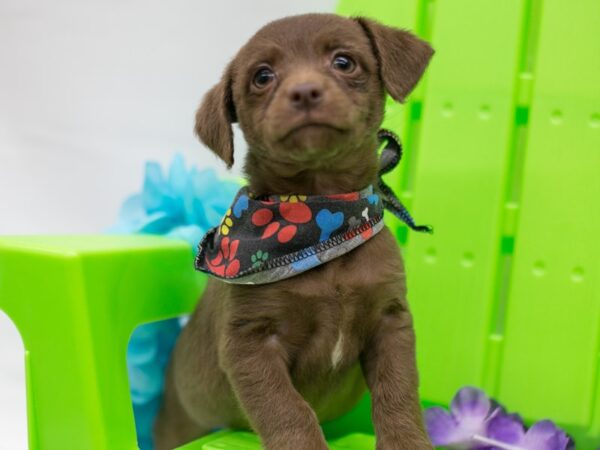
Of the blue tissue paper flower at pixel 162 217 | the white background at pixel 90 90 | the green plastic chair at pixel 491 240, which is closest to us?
the green plastic chair at pixel 491 240

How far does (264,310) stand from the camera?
1.80m

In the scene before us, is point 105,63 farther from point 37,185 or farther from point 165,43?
point 37,185

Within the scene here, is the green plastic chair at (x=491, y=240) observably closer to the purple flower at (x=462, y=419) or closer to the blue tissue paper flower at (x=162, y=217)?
the purple flower at (x=462, y=419)

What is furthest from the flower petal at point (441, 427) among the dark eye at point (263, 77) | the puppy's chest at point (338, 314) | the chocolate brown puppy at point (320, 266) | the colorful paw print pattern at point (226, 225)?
the dark eye at point (263, 77)

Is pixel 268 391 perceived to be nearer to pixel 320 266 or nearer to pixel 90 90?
pixel 320 266

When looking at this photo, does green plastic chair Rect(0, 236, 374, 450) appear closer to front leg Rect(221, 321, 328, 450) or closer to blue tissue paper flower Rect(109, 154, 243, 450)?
front leg Rect(221, 321, 328, 450)

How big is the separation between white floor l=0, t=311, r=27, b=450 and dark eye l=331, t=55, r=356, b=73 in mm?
1673

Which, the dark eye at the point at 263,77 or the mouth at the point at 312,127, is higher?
the dark eye at the point at 263,77

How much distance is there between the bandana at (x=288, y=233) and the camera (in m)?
1.80

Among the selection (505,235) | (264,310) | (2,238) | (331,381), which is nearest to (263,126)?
(264,310)

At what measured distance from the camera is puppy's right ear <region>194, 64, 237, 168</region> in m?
1.87

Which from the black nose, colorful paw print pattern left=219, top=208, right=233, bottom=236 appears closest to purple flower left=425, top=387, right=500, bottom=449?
colorful paw print pattern left=219, top=208, right=233, bottom=236

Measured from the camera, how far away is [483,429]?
213 centimetres

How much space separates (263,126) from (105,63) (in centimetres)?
166
